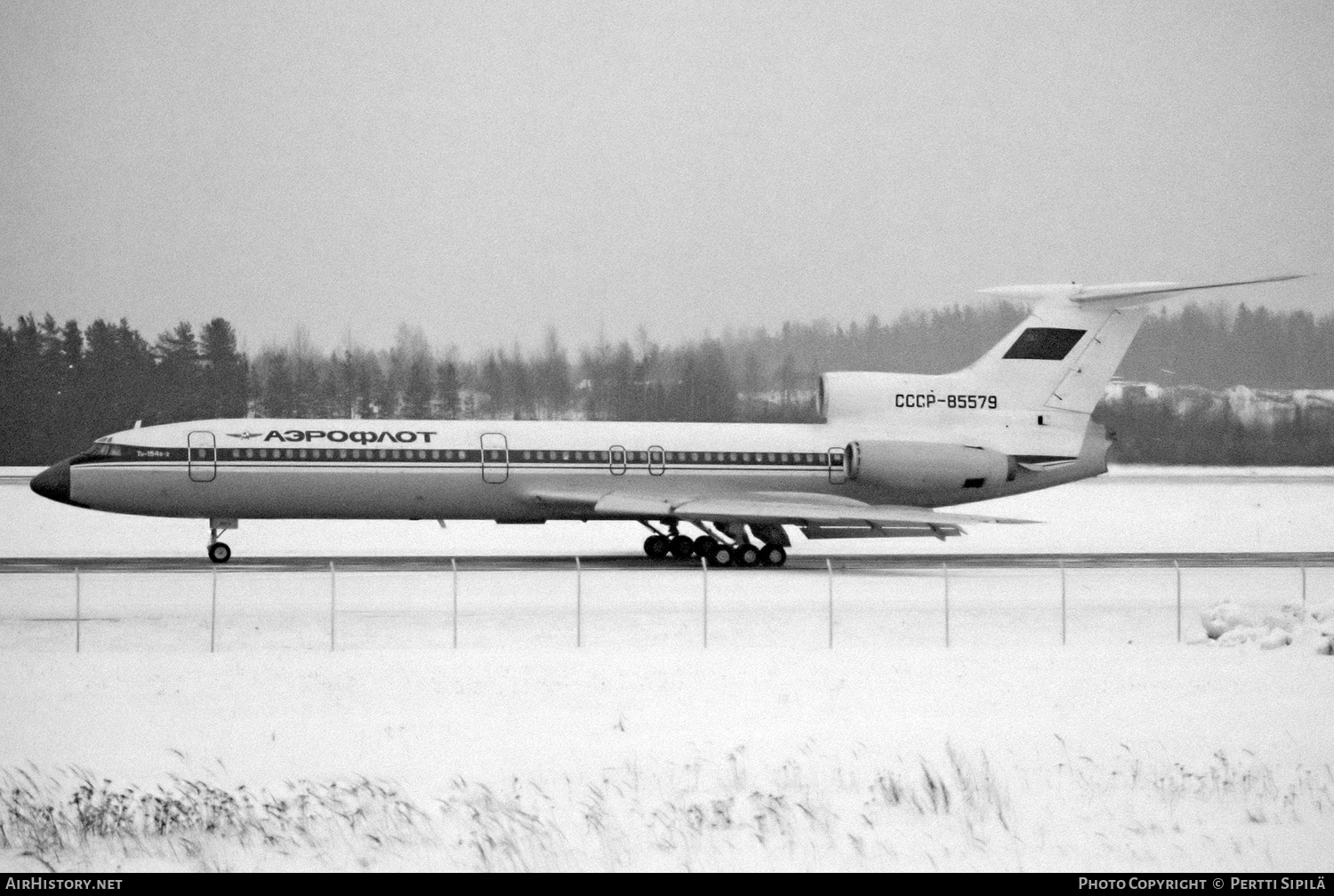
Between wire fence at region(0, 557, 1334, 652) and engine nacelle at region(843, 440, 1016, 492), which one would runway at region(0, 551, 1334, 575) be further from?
engine nacelle at region(843, 440, 1016, 492)

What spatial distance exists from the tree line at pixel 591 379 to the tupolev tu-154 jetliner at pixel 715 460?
82.7 feet

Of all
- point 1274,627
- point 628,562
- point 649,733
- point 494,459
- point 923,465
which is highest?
point 494,459

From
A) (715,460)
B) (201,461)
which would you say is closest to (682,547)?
(715,460)

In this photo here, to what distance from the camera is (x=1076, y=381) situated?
3472cm

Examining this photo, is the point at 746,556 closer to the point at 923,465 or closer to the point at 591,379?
the point at 923,465

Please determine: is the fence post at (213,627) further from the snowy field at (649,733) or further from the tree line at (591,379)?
the tree line at (591,379)

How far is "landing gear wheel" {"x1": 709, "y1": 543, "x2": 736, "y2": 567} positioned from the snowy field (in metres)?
5.64

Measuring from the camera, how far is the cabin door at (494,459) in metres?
32.6

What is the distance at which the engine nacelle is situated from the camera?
33.4m

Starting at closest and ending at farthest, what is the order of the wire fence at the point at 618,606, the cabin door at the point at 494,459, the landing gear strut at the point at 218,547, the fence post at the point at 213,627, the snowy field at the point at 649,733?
the snowy field at the point at 649,733, the fence post at the point at 213,627, the wire fence at the point at 618,606, the landing gear strut at the point at 218,547, the cabin door at the point at 494,459

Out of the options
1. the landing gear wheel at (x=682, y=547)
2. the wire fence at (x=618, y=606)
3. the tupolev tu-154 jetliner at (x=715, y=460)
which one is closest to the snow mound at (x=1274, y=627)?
the wire fence at (x=618, y=606)

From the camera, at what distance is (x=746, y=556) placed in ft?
109

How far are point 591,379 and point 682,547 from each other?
44.9 metres
